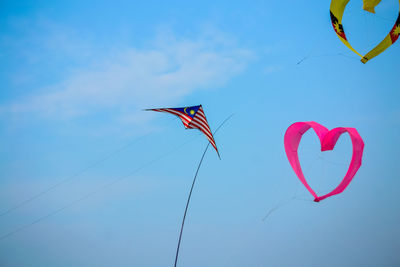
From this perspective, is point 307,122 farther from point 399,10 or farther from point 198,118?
point 399,10

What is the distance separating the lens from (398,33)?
16.7 metres

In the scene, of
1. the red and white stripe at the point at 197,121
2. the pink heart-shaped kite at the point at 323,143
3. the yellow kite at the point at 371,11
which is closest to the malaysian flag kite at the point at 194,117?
the red and white stripe at the point at 197,121

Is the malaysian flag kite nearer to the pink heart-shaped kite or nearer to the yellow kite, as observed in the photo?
the pink heart-shaped kite

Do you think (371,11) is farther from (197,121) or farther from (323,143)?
(197,121)

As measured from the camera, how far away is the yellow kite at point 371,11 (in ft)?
54.3

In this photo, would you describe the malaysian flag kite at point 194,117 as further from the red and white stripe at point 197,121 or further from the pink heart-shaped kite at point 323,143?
the pink heart-shaped kite at point 323,143

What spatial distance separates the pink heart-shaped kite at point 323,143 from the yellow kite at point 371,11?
11.7 ft

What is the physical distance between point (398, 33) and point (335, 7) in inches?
115

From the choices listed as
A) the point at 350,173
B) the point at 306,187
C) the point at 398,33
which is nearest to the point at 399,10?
the point at 398,33

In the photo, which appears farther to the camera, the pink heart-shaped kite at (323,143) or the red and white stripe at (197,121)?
the red and white stripe at (197,121)

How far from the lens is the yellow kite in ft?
54.3

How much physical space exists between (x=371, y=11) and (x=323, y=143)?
6.33m

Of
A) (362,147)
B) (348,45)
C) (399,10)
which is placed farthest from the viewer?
(348,45)

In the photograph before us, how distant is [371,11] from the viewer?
672 inches
